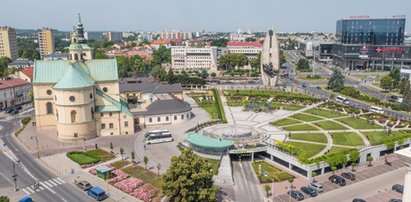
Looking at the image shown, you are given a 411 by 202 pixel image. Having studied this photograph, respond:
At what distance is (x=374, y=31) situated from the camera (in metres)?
189

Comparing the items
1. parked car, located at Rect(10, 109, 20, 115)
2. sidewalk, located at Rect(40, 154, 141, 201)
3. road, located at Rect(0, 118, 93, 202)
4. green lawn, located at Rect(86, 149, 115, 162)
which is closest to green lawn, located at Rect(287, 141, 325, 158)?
sidewalk, located at Rect(40, 154, 141, 201)

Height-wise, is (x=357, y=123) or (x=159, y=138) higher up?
(x=357, y=123)

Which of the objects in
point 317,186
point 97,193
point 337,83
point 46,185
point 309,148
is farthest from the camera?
point 337,83

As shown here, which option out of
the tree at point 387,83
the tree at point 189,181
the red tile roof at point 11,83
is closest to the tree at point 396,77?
the tree at point 387,83

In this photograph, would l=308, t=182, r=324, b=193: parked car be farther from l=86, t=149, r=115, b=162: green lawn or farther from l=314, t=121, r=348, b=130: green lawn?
l=86, t=149, r=115, b=162: green lawn

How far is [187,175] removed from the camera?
44469 mm

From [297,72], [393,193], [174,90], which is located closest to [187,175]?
[393,193]

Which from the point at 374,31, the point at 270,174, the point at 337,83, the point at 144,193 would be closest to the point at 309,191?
the point at 270,174

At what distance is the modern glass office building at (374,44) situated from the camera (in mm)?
180375

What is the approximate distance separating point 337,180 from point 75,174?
1741 inches

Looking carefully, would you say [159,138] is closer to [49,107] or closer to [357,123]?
[49,107]

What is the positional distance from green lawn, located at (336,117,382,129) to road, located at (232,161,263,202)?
35.1 m

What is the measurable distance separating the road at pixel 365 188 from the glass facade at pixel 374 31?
151 metres

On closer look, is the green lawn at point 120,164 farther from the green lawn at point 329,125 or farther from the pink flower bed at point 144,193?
the green lawn at point 329,125
